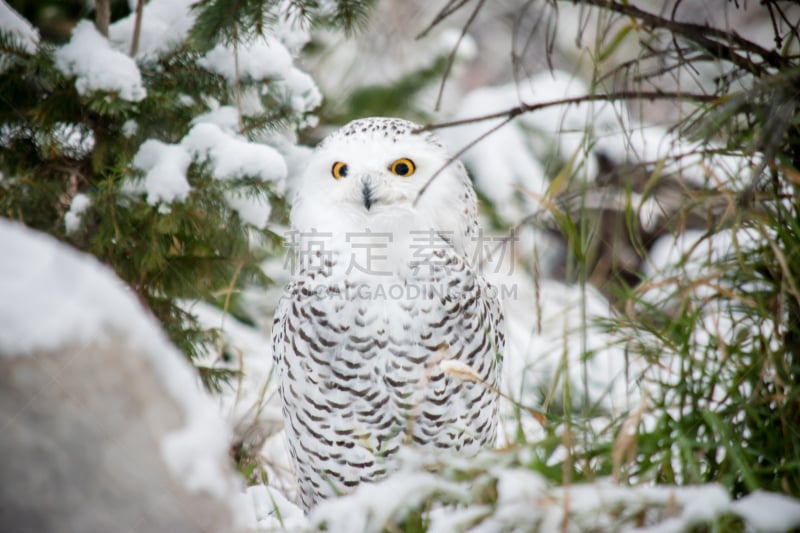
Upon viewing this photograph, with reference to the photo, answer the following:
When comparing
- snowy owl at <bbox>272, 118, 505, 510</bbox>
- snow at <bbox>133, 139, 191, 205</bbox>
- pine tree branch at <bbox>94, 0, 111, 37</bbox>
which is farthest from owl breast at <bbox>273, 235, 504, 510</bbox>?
pine tree branch at <bbox>94, 0, 111, 37</bbox>

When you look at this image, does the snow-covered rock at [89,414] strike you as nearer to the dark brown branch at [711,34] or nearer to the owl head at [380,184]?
the owl head at [380,184]

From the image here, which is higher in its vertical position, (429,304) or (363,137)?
(363,137)

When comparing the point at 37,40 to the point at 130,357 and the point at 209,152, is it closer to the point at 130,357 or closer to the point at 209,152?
the point at 209,152

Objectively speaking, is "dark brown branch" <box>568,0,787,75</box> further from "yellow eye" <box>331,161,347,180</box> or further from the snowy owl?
"yellow eye" <box>331,161,347,180</box>

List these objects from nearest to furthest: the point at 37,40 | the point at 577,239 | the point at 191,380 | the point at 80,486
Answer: the point at 80,486 < the point at 191,380 < the point at 577,239 < the point at 37,40

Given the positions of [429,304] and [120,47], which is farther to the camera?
[120,47]

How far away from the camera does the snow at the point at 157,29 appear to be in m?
2.54

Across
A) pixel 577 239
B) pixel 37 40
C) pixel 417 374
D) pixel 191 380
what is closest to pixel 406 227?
pixel 417 374

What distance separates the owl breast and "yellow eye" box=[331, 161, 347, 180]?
247 millimetres

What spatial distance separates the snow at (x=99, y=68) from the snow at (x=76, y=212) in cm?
36

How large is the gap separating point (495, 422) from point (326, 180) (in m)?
1.03

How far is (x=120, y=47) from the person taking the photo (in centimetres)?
257

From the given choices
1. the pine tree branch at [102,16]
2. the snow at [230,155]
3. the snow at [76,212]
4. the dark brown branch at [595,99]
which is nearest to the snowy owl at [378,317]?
the snow at [230,155]

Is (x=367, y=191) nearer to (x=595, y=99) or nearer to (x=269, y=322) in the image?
(x=595, y=99)
